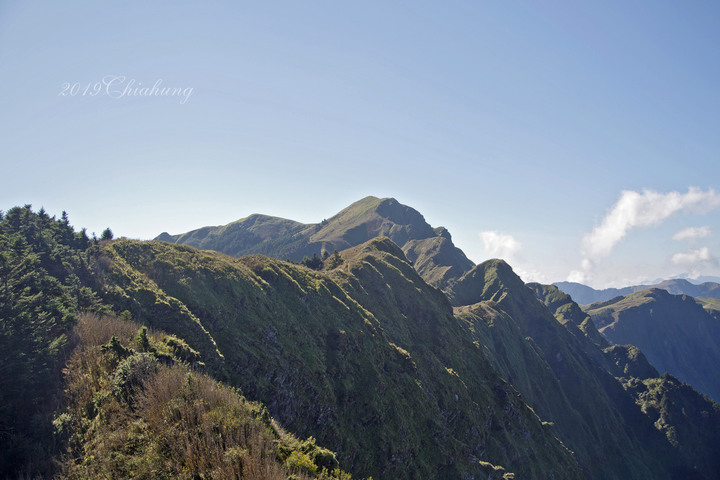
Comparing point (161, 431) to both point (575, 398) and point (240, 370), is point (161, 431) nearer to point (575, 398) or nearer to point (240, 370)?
point (240, 370)

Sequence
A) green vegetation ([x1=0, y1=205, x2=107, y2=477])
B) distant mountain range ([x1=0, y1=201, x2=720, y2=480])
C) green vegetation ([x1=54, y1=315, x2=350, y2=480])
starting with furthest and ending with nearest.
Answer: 1. green vegetation ([x1=0, y1=205, x2=107, y2=477])
2. distant mountain range ([x1=0, y1=201, x2=720, y2=480])
3. green vegetation ([x1=54, y1=315, x2=350, y2=480])

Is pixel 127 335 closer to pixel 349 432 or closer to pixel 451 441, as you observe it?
pixel 349 432

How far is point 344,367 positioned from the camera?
2024 inches

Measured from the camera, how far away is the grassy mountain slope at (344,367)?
41719 mm

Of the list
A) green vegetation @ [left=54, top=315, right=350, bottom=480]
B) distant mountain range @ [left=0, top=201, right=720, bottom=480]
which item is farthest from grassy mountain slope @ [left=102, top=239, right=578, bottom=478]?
green vegetation @ [left=54, top=315, right=350, bottom=480]

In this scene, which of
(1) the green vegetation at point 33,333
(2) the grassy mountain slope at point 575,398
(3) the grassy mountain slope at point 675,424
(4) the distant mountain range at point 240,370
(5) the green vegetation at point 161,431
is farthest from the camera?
(3) the grassy mountain slope at point 675,424

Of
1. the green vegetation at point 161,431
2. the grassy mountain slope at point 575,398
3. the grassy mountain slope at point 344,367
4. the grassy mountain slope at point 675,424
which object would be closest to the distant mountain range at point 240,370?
the green vegetation at point 161,431

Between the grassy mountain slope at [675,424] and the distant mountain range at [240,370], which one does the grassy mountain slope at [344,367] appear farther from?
the grassy mountain slope at [675,424]

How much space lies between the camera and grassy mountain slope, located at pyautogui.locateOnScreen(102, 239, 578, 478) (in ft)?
137

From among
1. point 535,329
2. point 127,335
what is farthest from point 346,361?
point 535,329

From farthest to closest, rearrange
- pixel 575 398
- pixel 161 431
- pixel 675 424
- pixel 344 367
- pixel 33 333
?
pixel 675 424
pixel 575 398
pixel 344 367
pixel 33 333
pixel 161 431

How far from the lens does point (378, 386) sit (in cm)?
5091

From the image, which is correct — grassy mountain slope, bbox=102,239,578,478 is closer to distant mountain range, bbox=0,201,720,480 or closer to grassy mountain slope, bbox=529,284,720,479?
distant mountain range, bbox=0,201,720,480

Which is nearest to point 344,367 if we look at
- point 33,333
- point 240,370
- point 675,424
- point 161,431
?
point 240,370
